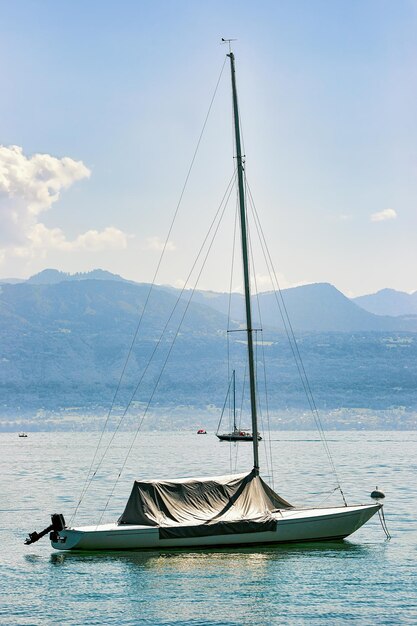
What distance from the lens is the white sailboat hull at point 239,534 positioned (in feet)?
149

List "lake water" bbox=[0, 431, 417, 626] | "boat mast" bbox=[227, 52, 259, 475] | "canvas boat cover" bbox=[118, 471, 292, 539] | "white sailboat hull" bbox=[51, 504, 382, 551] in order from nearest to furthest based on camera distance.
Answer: "lake water" bbox=[0, 431, 417, 626] < "white sailboat hull" bbox=[51, 504, 382, 551] < "canvas boat cover" bbox=[118, 471, 292, 539] < "boat mast" bbox=[227, 52, 259, 475]

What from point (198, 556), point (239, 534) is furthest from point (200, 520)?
point (239, 534)

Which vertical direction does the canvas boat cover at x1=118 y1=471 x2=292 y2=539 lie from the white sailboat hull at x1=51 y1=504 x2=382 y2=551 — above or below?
above

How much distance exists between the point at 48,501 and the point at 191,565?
40985mm

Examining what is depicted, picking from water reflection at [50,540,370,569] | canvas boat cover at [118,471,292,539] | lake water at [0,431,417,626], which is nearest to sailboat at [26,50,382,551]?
canvas boat cover at [118,471,292,539]

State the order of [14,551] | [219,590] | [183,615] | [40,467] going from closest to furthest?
[183,615] → [219,590] → [14,551] → [40,467]

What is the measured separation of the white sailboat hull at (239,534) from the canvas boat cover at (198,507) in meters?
0.39

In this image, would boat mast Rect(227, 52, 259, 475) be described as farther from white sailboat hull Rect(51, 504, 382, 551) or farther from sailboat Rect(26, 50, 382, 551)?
white sailboat hull Rect(51, 504, 382, 551)

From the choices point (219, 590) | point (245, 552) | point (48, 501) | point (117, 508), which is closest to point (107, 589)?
point (219, 590)

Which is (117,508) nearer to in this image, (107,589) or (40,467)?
(107,589)

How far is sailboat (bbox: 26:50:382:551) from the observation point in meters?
45.4

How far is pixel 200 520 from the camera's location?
4584 centimetres

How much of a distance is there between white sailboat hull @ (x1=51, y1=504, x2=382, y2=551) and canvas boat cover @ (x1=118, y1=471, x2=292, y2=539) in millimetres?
394

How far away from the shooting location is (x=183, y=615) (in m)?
36.8
